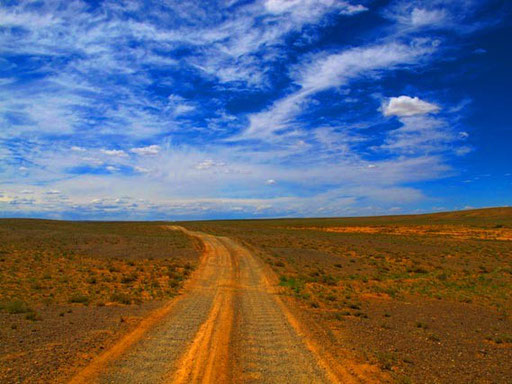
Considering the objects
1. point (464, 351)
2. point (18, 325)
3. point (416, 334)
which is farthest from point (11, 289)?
point (464, 351)

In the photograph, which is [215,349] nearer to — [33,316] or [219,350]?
[219,350]

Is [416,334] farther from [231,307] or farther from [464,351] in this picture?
[231,307]

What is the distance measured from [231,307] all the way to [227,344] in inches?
196

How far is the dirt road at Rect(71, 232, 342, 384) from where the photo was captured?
770 cm

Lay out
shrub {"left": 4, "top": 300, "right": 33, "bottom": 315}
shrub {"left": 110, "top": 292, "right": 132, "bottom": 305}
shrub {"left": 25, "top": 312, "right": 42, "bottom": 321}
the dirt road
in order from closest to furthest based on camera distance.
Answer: the dirt road < shrub {"left": 25, "top": 312, "right": 42, "bottom": 321} < shrub {"left": 4, "top": 300, "right": 33, "bottom": 315} < shrub {"left": 110, "top": 292, "right": 132, "bottom": 305}

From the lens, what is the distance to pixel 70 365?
8312 millimetres

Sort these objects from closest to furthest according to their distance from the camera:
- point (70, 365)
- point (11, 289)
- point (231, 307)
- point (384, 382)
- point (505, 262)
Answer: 1. point (384, 382)
2. point (70, 365)
3. point (231, 307)
4. point (11, 289)
5. point (505, 262)

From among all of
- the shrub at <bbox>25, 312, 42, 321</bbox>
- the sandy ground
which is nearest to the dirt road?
the sandy ground

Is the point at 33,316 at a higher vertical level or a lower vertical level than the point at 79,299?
higher

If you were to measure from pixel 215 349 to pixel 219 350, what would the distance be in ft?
0.41

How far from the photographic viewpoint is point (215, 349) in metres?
9.39

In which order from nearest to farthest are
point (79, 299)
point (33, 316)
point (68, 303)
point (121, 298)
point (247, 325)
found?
point (247, 325) → point (33, 316) → point (68, 303) → point (79, 299) → point (121, 298)

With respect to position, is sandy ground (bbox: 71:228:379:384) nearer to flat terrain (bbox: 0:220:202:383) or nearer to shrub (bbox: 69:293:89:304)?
flat terrain (bbox: 0:220:202:383)

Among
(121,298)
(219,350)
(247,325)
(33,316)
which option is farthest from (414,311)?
(33,316)
